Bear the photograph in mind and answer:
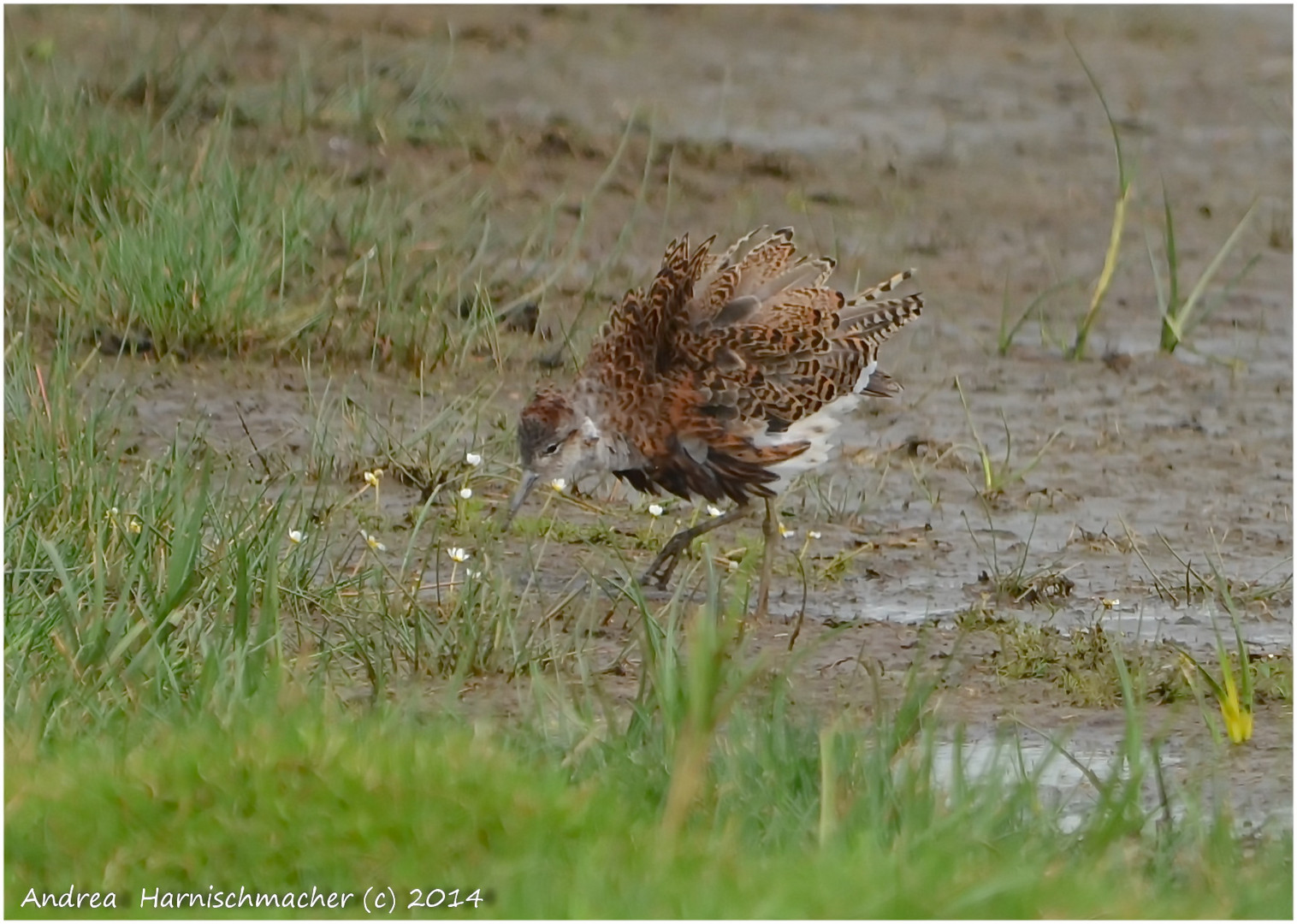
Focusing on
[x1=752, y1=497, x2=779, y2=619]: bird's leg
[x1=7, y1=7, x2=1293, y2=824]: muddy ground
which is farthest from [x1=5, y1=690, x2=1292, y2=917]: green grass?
[x1=752, y1=497, x2=779, y2=619]: bird's leg

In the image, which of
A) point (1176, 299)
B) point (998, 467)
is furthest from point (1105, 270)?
point (998, 467)

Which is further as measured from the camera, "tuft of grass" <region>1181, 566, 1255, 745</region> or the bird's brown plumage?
the bird's brown plumage

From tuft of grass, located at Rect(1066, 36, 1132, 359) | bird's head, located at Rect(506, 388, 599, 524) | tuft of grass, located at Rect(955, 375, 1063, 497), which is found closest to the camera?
bird's head, located at Rect(506, 388, 599, 524)

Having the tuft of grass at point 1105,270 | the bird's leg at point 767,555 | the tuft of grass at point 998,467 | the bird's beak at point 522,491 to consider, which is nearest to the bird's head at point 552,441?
the bird's beak at point 522,491

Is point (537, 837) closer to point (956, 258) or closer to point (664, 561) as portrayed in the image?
point (664, 561)

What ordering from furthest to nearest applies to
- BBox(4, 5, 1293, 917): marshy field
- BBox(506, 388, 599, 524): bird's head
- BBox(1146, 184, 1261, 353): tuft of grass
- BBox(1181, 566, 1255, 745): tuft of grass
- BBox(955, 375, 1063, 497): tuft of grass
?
1. BBox(1146, 184, 1261, 353): tuft of grass
2. BBox(955, 375, 1063, 497): tuft of grass
3. BBox(506, 388, 599, 524): bird's head
4. BBox(1181, 566, 1255, 745): tuft of grass
5. BBox(4, 5, 1293, 917): marshy field

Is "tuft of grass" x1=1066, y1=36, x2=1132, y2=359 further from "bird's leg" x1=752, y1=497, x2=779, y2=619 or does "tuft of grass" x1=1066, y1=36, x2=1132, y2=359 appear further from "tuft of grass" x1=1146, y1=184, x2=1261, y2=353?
"bird's leg" x1=752, y1=497, x2=779, y2=619

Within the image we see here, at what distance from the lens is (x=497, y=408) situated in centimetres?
762

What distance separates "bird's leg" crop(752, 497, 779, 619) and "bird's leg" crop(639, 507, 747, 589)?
136 millimetres

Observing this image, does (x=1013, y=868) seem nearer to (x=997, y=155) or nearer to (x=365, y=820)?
(x=365, y=820)

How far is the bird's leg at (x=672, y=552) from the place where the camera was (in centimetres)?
638

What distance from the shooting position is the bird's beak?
623 cm

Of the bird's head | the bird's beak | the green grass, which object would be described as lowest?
the green grass

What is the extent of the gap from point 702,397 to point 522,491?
1.86 feet
